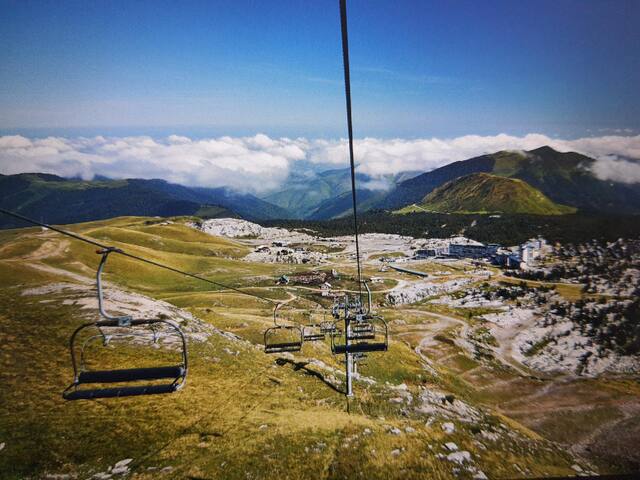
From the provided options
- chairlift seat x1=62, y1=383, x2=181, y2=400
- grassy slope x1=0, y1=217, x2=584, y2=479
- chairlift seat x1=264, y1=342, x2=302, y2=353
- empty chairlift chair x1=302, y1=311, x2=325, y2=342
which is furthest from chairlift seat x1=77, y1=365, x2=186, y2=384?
empty chairlift chair x1=302, y1=311, x2=325, y2=342

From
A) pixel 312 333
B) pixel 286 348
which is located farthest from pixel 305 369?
pixel 312 333

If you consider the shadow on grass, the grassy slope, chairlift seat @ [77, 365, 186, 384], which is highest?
chairlift seat @ [77, 365, 186, 384]

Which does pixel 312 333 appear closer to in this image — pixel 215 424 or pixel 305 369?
pixel 305 369

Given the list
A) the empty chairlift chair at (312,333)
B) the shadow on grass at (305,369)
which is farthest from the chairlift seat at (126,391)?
the shadow on grass at (305,369)

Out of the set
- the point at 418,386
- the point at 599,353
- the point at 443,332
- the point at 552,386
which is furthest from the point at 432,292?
the point at 418,386

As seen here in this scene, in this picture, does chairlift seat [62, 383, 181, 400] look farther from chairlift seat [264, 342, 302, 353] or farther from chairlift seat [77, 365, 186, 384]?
chairlift seat [264, 342, 302, 353]

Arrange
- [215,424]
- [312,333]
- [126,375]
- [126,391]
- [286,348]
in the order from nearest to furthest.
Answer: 1. [126,391]
2. [126,375]
3. [215,424]
4. [286,348]
5. [312,333]

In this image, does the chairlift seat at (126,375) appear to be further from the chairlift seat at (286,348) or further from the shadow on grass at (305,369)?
the shadow on grass at (305,369)

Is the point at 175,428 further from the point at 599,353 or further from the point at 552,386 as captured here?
the point at 599,353
